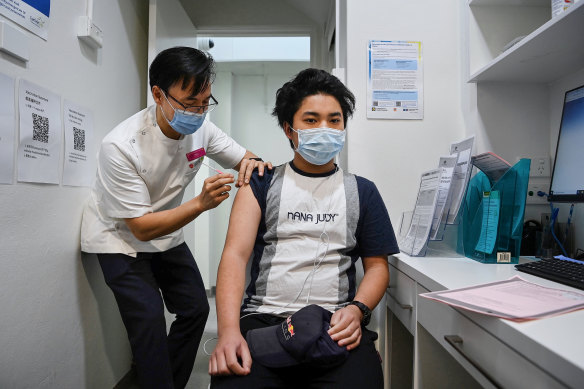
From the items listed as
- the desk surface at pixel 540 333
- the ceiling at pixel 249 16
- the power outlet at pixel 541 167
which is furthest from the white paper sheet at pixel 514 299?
the ceiling at pixel 249 16

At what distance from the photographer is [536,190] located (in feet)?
4.59

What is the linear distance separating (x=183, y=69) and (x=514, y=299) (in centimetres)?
123

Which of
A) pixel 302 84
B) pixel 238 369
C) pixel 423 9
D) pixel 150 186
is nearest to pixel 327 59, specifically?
pixel 423 9

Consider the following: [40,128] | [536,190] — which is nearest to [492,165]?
[536,190]

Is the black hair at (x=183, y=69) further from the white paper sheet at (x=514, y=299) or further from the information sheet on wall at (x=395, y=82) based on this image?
the white paper sheet at (x=514, y=299)

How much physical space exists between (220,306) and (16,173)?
791 mm

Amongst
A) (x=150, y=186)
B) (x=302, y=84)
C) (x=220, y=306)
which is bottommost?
(x=220, y=306)

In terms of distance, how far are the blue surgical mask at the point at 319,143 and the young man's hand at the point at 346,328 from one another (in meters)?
0.49

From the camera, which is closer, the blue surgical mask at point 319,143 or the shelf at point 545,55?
the shelf at point 545,55

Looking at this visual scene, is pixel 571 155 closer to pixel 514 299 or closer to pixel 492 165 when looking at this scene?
pixel 492 165

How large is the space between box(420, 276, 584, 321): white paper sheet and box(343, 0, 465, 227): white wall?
734mm

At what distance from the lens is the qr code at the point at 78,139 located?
1.38 m

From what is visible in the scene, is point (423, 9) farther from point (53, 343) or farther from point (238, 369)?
point (53, 343)

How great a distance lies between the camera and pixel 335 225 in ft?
3.59
